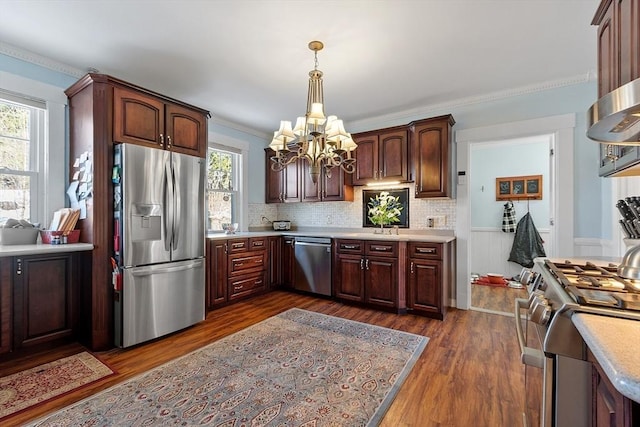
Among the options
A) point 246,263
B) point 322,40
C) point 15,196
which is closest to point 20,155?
point 15,196

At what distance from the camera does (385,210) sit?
4.01 metres

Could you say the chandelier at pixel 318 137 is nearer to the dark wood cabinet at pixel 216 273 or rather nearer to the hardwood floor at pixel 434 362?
the dark wood cabinet at pixel 216 273

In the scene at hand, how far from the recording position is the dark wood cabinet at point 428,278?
10.6 feet

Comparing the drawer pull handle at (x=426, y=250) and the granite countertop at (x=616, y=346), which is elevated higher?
the granite countertop at (x=616, y=346)

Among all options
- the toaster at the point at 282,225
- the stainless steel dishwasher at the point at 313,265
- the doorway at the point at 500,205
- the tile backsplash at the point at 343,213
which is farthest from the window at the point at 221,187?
the doorway at the point at 500,205

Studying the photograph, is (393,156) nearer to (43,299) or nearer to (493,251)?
(493,251)

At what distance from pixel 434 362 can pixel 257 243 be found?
2647 mm

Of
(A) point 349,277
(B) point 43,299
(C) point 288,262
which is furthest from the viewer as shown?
(C) point 288,262

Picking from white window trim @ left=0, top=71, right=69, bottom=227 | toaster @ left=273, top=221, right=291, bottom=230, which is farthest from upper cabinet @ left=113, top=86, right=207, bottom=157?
toaster @ left=273, top=221, right=291, bottom=230

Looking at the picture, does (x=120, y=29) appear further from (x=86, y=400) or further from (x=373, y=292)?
(x=373, y=292)

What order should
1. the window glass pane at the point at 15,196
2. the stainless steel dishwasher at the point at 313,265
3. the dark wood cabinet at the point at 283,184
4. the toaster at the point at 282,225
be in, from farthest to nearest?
the toaster at the point at 282,225, the dark wood cabinet at the point at 283,184, the stainless steel dishwasher at the point at 313,265, the window glass pane at the point at 15,196

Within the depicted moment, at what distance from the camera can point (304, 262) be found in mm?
4184

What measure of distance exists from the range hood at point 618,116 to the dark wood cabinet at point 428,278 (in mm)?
2249

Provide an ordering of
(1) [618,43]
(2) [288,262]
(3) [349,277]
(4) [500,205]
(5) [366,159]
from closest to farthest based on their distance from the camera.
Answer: (1) [618,43] → (3) [349,277] → (5) [366,159] → (2) [288,262] → (4) [500,205]
